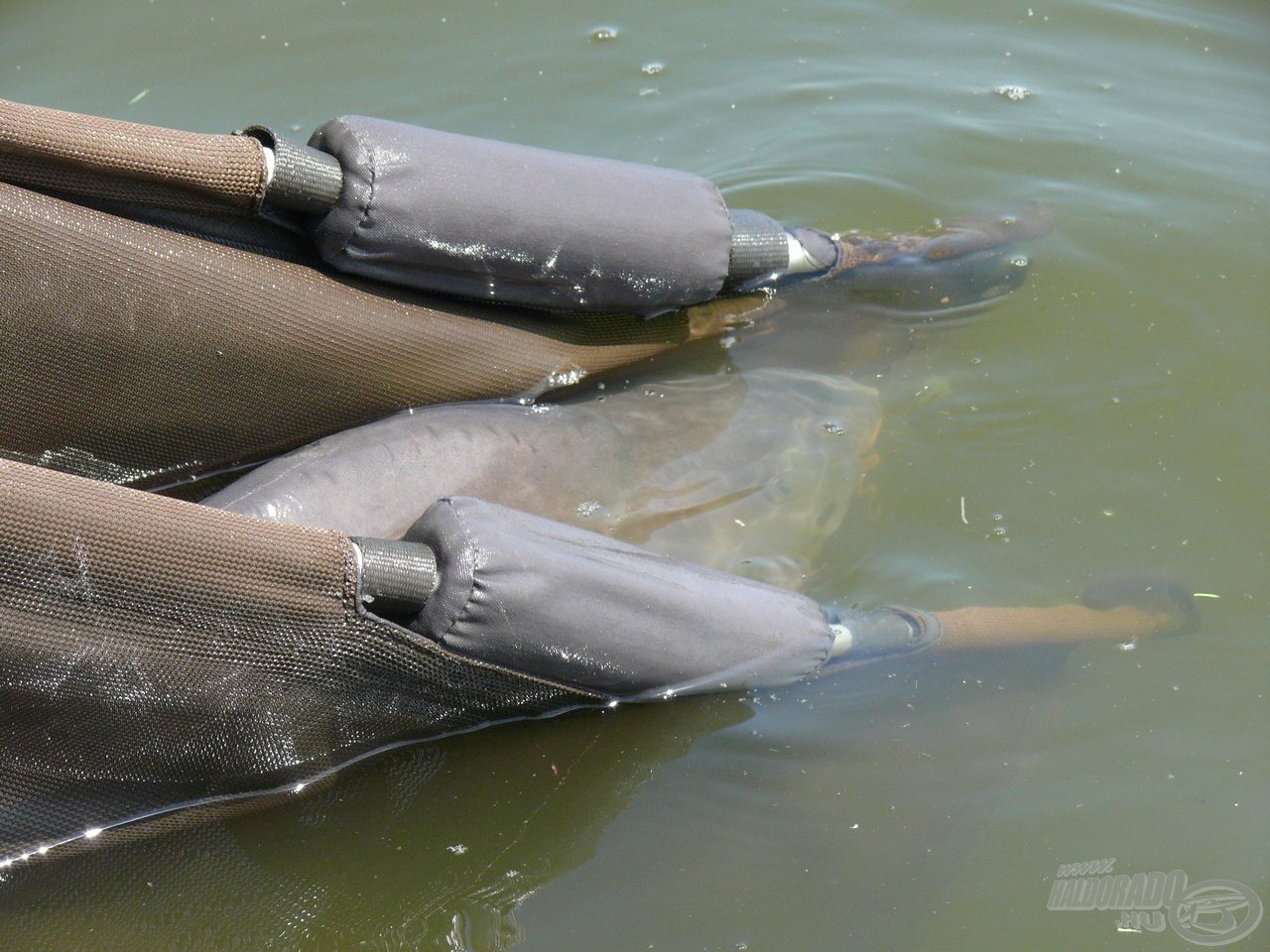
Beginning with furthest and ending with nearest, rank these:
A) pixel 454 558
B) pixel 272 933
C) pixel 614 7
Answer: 1. pixel 614 7
2. pixel 272 933
3. pixel 454 558

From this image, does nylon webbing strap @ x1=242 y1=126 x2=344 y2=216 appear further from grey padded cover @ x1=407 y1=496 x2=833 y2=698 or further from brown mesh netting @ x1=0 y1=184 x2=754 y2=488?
grey padded cover @ x1=407 y1=496 x2=833 y2=698

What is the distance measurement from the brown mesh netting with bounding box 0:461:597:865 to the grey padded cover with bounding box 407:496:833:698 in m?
0.09

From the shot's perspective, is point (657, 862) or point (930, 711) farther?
point (930, 711)

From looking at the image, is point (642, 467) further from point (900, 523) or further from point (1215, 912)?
point (1215, 912)

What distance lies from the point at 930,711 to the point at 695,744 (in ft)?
1.72

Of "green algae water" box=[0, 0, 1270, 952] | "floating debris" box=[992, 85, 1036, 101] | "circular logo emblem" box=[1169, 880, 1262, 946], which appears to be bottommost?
"circular logo emblem" box=[1169, 880, 1262, 946]

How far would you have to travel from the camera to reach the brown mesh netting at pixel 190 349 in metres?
2.31

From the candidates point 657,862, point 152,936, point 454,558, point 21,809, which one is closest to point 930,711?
point 657,862

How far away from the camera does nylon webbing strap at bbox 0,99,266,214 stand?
2.30 meters

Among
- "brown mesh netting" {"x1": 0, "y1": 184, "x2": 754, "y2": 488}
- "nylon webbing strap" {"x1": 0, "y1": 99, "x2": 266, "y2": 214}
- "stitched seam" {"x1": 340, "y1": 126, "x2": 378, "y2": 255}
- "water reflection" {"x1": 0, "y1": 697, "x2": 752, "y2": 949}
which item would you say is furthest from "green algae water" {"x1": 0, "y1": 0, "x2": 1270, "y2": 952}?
"nylon webbing strap" {"x1": 0, "y1": 99, "x2": 266, "y2": 214}

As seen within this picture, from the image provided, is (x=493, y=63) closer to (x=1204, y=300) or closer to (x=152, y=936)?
(x=1204, y=300)

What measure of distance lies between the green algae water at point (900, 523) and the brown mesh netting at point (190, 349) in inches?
30.3

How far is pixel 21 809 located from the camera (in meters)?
2.23

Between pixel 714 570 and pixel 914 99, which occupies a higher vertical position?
pixel 914 99
